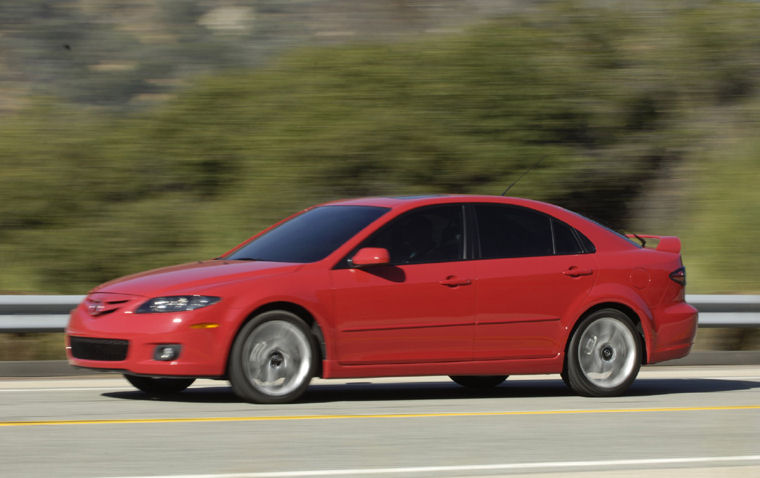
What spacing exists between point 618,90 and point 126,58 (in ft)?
31.9

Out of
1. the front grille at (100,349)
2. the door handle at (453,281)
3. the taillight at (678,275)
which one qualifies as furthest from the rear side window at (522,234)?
the front grille at (100,349)

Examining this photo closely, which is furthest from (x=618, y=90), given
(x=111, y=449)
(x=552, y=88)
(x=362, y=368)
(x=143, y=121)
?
(x=111, y=449)

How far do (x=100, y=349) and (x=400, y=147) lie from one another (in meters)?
11.1

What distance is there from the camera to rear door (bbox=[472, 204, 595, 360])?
30.0ft

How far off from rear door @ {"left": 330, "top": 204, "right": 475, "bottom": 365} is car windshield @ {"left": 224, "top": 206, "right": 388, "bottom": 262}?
8.1 inches

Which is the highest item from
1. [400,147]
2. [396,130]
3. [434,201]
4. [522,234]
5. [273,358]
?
[396,130]

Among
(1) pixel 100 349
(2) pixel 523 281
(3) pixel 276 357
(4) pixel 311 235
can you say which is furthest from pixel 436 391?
(1) pixel 100 349

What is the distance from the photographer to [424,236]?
9.17m

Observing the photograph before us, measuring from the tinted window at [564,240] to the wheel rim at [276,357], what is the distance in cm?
220

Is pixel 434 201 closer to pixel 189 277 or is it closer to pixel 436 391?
pixel 436 391

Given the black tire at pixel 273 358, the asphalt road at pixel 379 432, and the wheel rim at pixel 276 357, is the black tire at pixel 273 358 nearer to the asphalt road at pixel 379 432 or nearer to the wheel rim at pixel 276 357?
the wheel rim at pixel 276 357

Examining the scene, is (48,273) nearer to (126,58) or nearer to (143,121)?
(143,121)

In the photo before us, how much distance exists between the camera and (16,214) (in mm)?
18000

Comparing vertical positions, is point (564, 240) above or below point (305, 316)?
above
